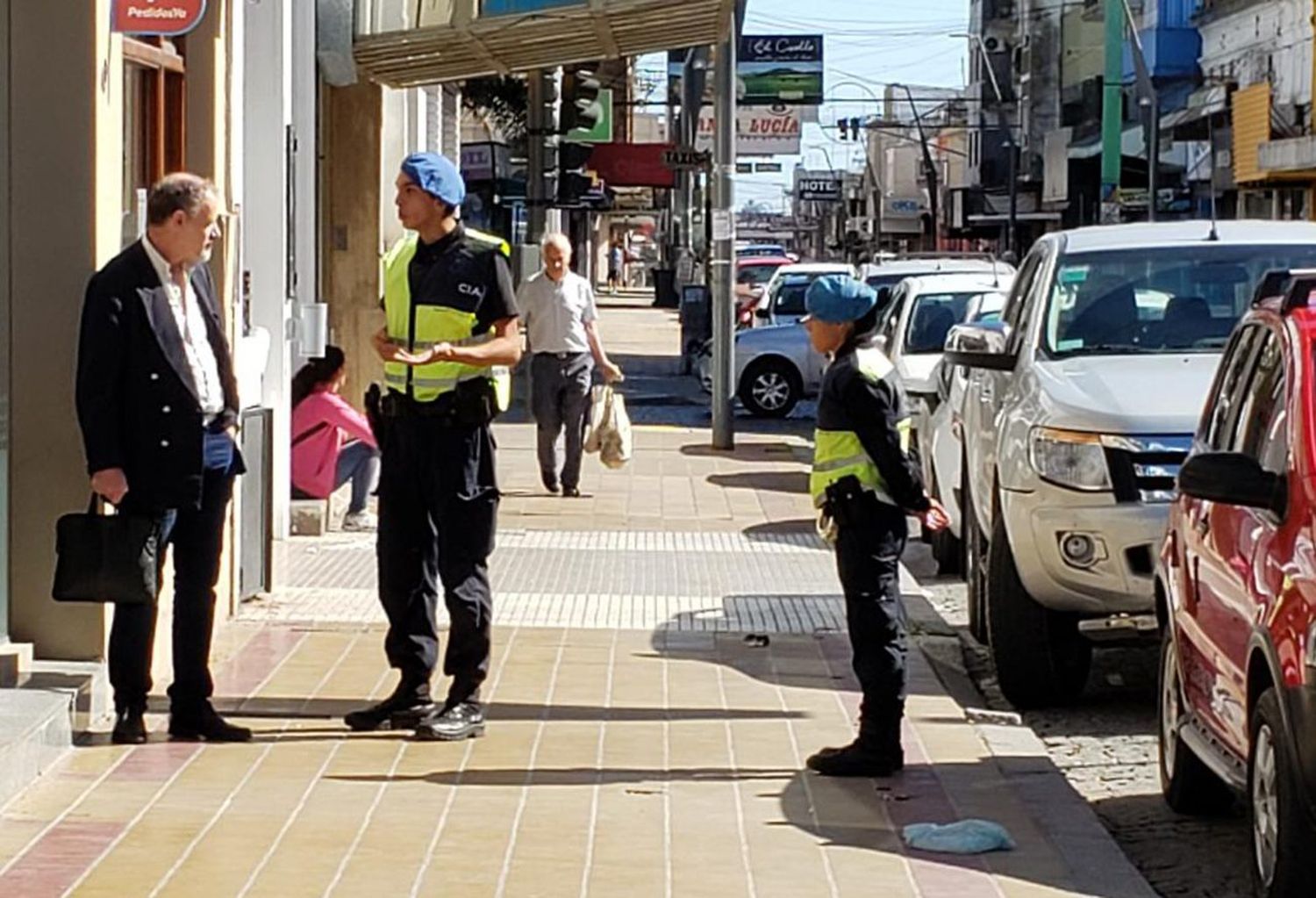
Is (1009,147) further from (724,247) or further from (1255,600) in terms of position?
(1255,600)

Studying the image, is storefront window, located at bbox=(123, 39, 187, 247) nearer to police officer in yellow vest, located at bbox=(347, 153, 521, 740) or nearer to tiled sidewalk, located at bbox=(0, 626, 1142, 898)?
police officer in yellow vest, located at bbox=(347, 153, 521, 740)

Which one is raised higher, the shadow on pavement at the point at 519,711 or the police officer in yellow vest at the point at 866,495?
the police officer in yellow vest at the point at 866,495

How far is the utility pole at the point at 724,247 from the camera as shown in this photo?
22.0 m

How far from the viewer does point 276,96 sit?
41.2 ft

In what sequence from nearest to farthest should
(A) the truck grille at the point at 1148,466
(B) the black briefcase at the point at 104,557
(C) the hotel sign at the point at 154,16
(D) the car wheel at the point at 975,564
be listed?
1. (B) the black briefcase at the point at 104,557
2. (C) the hotel sign at the point at 154,16
3. (A) the truck grille at the point at 1148,466
4. (D) the car wheel at the point at 975,564

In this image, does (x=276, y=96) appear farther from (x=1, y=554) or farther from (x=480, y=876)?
(x=480, y=876)

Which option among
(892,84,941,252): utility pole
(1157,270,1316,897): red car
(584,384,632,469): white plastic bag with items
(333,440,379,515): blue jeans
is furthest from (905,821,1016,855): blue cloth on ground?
(892,84,941,252): utility pole

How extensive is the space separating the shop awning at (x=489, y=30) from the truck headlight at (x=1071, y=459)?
6.87 m

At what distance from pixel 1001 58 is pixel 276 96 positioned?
3135 inches

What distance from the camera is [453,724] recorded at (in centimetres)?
853

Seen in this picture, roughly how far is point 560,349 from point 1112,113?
47.1 meters

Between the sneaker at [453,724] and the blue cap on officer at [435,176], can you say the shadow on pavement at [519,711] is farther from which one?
the blue cap on officer at [435,176]

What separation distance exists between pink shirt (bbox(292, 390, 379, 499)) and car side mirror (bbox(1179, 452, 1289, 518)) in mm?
7676

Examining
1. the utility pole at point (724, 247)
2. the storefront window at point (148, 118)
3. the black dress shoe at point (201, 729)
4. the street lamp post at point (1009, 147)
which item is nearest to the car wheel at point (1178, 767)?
the black dress shoe at point (201, 729)
